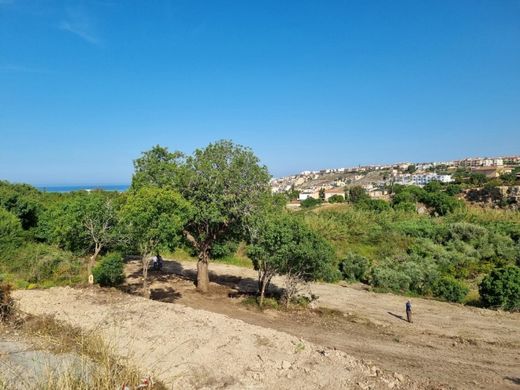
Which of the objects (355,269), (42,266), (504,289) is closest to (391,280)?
(355,269)

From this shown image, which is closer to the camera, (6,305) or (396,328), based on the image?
(6,305)

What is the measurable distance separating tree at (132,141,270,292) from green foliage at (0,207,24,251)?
42.7ft

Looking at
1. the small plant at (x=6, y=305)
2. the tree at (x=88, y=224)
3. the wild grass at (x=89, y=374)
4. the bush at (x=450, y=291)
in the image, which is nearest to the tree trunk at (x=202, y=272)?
the tree at (x=88, y=224)

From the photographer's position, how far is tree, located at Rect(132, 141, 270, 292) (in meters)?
21.2

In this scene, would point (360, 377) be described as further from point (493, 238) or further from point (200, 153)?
point (493, 238)

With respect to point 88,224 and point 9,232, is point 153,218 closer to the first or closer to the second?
point 88,224

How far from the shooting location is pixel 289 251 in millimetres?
19609

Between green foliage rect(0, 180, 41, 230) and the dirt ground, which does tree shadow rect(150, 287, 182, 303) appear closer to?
the dirt ground

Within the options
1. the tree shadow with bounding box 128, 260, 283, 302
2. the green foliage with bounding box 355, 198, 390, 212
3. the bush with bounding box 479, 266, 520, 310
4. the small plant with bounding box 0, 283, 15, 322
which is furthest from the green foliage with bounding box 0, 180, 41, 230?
the green foliage with bounding box 355, 198, 390, 212

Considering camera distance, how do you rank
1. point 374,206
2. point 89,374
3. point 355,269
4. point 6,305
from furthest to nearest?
point 374,206
point 355,269
point 6,305
point 89,374

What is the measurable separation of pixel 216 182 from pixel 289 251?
567cm

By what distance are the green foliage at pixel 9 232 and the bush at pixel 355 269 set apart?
85.2 feet

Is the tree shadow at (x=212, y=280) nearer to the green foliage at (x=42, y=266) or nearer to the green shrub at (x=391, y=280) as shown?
the green foliage at (x=42, y=266)

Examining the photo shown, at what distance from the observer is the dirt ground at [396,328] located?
1280 cm
